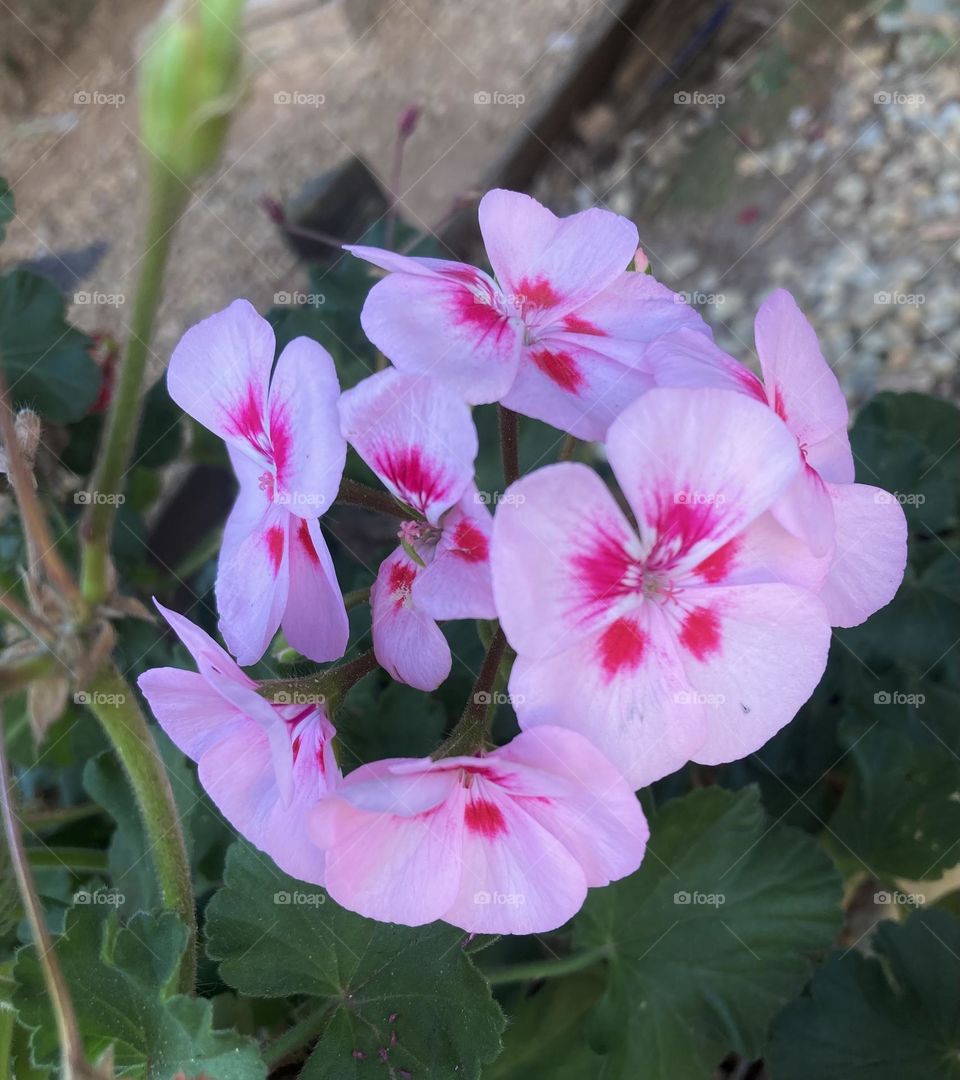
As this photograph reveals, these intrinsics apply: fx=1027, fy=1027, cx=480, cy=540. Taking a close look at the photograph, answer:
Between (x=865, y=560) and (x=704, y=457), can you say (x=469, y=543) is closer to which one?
(x=704, y=457)

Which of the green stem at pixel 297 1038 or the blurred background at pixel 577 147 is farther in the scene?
the blurred background at pixel 577 147

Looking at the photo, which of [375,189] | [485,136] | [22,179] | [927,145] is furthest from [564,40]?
[22,179]

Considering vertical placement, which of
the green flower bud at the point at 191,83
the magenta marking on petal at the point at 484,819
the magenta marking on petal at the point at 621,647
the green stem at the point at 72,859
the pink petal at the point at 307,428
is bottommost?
the green stem at the point at 72,859

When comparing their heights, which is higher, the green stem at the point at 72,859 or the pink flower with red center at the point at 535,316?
the pink flower with red center at the point at 535,316

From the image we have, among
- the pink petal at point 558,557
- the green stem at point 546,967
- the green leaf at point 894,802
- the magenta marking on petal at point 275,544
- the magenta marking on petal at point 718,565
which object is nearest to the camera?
the pink petal at point 558,557

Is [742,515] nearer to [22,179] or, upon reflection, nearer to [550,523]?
[550,523]

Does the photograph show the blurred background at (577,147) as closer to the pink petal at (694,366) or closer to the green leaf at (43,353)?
the green leaf at (43,353)

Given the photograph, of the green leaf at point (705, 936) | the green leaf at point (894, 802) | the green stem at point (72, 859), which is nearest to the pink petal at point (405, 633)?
the green leaf at point (705, 936)
